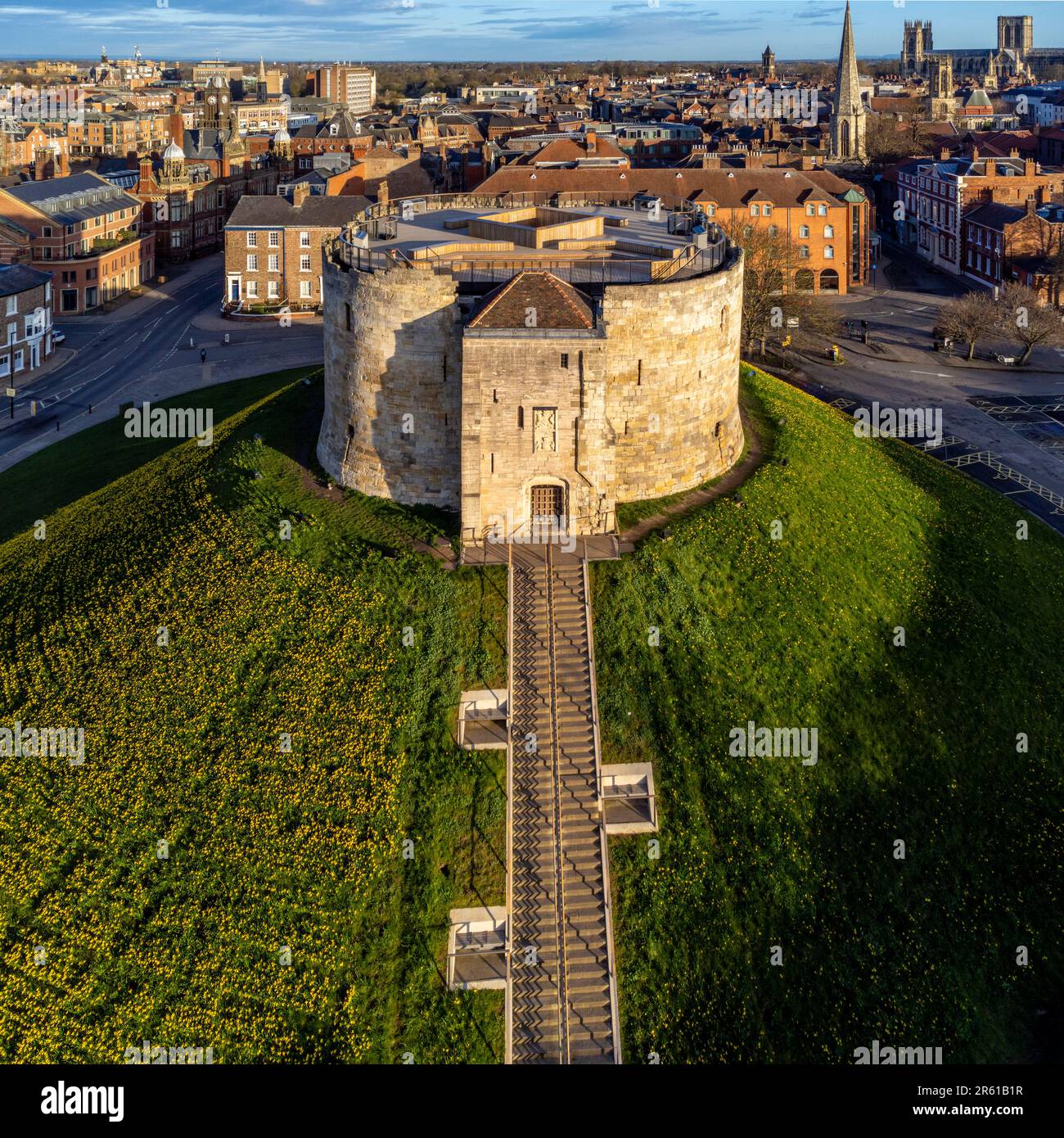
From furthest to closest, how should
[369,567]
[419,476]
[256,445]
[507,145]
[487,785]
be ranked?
1. [507,145]
2. [256,445]
3. [419,476]
4. [369,567]
5. [487,785]

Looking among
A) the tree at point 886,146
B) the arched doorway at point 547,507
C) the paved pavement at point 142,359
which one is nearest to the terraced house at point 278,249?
the paved pavement at point 142,359

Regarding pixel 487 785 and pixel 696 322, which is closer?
pixel 487 785

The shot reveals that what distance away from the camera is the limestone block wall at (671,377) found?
3909cm

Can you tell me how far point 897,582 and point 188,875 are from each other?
26949mm

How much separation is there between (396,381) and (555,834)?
57.8 ft

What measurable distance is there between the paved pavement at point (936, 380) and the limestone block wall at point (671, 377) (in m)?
26.3

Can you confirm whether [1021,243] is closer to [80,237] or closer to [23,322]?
[23,322]

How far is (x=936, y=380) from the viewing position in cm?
7819

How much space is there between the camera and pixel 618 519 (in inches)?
1593

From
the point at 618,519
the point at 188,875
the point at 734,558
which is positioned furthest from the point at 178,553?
the point at 734,558

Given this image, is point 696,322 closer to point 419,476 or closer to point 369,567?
point 419,476
